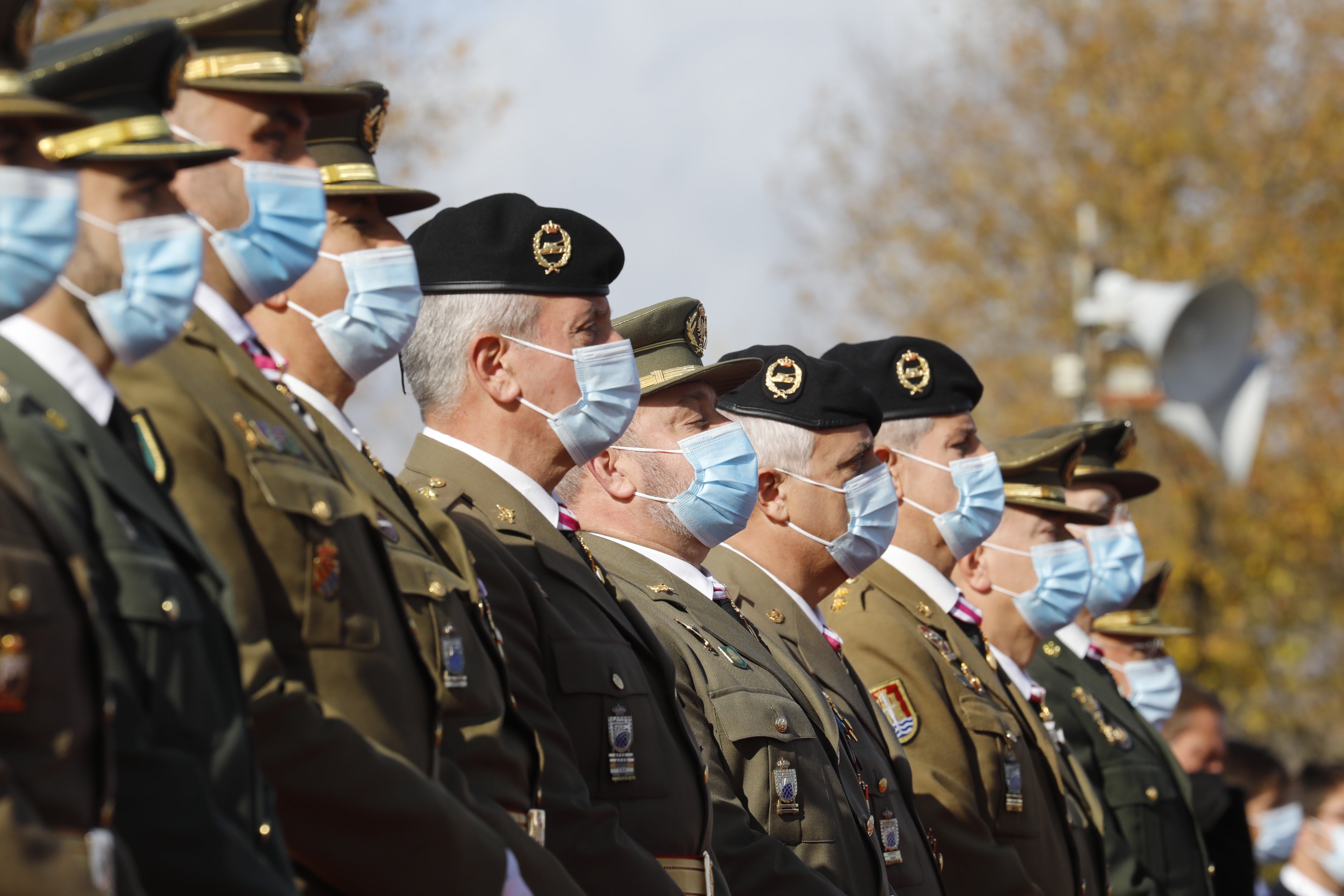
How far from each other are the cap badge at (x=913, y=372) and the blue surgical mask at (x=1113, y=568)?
1.93 meters

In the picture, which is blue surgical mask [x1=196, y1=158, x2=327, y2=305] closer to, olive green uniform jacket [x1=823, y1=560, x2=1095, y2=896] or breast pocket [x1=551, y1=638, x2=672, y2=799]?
breast pocket [x1=551, y1=638, x2=672, y2=799]

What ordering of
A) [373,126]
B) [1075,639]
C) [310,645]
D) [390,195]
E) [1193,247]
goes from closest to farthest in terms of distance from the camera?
[310,645] → [390,195] → [373,126] → [1075,639] → [1193,247]

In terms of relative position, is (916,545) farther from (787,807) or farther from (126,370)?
(126,370)

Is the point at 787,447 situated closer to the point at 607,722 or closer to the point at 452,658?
the point at 607,722

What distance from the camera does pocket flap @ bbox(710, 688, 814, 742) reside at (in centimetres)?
457

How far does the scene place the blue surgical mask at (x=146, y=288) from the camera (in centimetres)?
259

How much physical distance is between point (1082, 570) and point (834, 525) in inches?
78.2

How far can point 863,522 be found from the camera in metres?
5.75

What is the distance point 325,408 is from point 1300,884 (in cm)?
942

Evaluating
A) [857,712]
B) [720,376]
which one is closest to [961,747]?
[857,712]

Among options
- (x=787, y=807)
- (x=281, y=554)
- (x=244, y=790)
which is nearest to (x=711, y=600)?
(x=787, y=807)

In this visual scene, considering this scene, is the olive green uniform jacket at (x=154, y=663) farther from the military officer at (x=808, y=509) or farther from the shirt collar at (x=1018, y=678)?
the shirt collar at (x=1018, y=678)

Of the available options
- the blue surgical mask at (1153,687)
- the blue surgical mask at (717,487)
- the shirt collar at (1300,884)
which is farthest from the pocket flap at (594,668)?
the shirt collar at (1300,884)

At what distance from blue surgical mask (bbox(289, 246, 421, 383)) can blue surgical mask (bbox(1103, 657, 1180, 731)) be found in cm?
651
